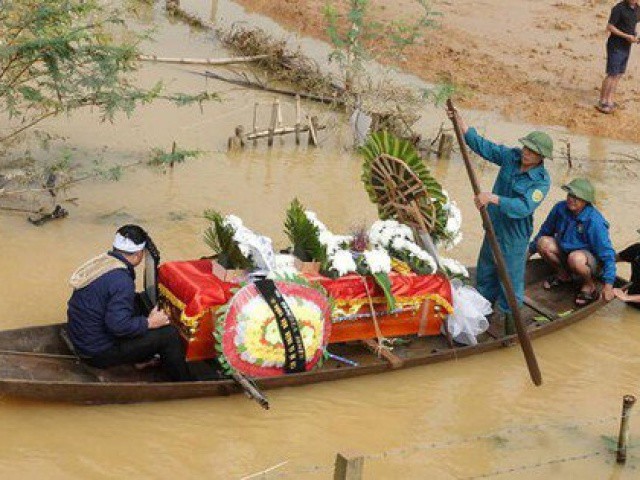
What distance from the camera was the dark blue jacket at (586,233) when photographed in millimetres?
10352

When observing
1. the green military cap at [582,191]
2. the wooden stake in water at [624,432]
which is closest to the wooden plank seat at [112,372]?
the wooden stake in water at [624,432]

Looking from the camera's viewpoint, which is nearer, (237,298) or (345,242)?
(237,298)

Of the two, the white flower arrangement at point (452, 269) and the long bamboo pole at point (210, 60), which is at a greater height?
the long bamboo pole at point (210, 60)

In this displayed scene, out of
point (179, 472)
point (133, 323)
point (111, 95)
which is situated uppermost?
point (111, 95)

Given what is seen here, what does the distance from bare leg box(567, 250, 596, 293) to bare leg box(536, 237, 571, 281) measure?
23cm

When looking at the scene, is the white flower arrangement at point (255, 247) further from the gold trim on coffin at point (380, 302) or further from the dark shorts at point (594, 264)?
the dark shorts at point (594, 264)

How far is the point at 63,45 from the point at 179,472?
4877mm

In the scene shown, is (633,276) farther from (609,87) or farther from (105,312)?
(609,87)

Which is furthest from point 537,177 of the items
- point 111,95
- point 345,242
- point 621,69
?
point 621,69

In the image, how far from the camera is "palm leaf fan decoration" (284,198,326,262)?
8.78m

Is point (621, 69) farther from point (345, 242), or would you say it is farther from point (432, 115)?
point (345, 242)

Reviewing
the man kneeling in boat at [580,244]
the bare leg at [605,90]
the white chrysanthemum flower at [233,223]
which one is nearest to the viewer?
the white chrysanthemum flower at [233,223]

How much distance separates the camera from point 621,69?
1753 cm

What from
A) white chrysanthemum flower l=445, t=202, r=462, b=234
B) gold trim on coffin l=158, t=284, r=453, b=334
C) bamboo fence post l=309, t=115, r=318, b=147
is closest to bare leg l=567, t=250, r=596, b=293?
white chrysanthemum flower l=445, t=202, r=462, b=234
